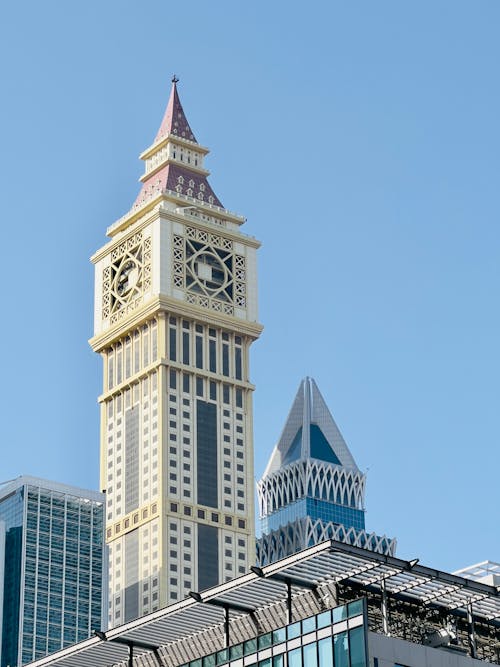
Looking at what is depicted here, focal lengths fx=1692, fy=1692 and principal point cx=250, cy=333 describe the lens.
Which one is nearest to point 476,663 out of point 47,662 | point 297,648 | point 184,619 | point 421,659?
point 421,659

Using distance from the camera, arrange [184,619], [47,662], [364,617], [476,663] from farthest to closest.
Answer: [47,662]
[184,619]
[476,663]
[364,617]

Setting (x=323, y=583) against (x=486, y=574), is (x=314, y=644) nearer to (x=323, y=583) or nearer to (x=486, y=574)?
(x=323, y=583)

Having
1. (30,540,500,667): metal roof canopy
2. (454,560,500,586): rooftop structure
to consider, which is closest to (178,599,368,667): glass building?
(30,540,500,667): metal roof canopy

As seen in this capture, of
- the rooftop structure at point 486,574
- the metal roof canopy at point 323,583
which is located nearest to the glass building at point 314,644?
the metal roof canopy at point 323,583

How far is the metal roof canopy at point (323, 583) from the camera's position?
78062 millimetres

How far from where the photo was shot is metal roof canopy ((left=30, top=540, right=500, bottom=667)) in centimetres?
7806

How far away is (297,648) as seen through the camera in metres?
77.9

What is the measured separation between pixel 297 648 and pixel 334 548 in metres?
5.24

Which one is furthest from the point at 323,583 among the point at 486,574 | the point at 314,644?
the point at 486,574

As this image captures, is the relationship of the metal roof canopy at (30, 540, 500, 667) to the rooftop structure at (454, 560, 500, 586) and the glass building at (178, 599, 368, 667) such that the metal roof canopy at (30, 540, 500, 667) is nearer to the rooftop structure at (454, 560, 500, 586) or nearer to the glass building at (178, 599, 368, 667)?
the glass building at (178, 599, 368, 667)

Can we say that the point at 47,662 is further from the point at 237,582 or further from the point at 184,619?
the point at 237,582

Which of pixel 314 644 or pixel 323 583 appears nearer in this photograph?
pixel 314 644

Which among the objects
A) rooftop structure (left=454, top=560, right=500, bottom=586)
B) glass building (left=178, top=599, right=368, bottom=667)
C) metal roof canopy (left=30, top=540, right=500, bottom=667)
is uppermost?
rooftop structure (left=454, top=560, right=500, bottom=586)

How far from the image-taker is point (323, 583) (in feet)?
264
